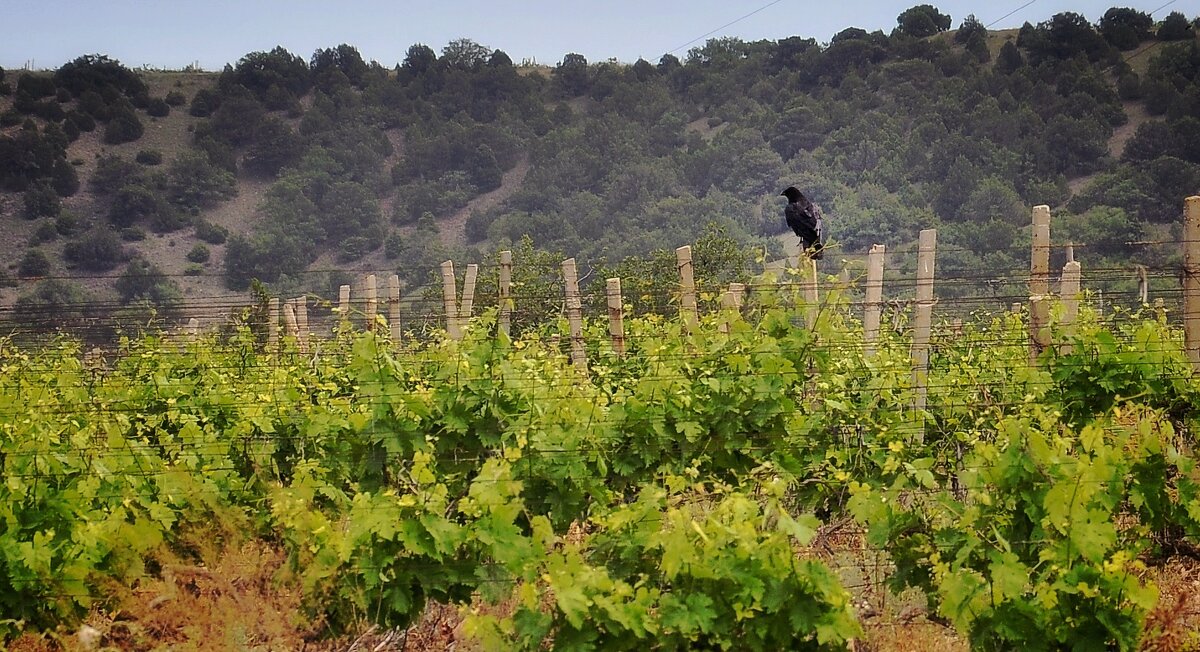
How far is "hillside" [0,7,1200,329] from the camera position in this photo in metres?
74.5

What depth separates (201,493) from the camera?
6.31 meters

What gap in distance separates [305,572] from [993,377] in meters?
5.04

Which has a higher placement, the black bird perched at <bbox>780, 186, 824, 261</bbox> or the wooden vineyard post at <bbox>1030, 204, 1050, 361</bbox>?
the black bird perched at <bbox>780, 186, 824, 261</bbox>

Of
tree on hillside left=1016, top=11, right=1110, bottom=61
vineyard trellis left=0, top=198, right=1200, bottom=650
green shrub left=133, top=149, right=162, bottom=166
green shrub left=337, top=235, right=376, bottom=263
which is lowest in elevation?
green shrub left=337, top=235, right=376, bottom=263

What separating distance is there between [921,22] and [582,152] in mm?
38775

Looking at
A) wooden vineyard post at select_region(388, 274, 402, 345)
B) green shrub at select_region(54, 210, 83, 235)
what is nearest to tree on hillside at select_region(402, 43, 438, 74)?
green shrub at select_region(54, 210, 83, 235)

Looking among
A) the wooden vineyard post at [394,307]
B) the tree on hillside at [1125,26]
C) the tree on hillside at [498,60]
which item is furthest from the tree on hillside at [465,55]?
the wooden vineyard post at [394,307]

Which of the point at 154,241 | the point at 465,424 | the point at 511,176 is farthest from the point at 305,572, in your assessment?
the point at 511,176

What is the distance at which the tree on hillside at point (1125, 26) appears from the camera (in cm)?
10231

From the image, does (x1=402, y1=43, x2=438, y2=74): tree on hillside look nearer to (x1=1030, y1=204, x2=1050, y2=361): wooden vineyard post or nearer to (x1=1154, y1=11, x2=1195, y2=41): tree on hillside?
(x1=1154, y1=11, x2=1195, y2=41): tree on hillside

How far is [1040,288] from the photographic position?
9.05 m

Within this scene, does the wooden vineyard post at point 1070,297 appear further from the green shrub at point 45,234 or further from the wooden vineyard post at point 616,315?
the green shrub at point 45,234

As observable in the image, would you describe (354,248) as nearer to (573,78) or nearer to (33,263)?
(33,263)

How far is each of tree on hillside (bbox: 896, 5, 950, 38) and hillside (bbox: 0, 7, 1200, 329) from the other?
23.7 inches
